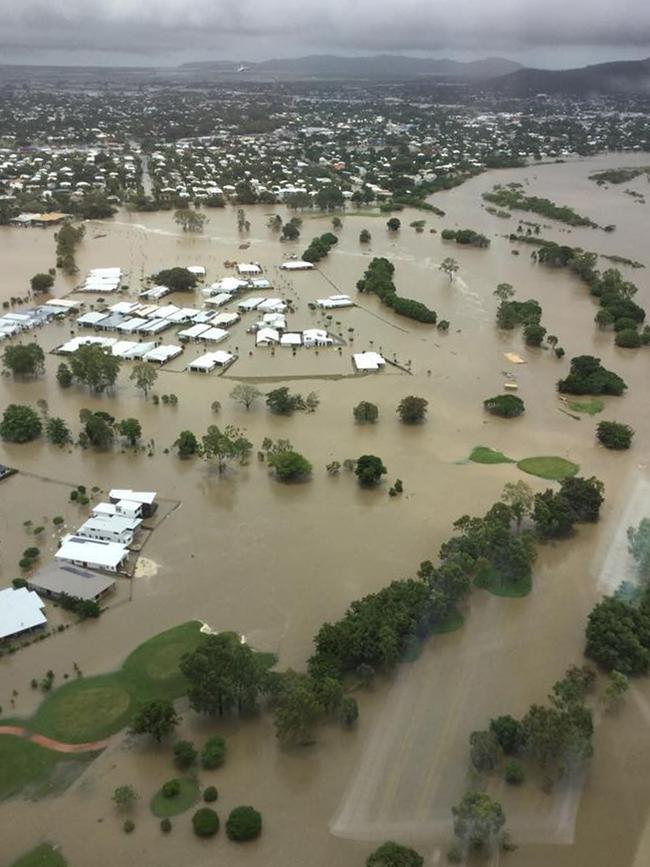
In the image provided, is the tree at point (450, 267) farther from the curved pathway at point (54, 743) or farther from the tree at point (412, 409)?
the curved pathway at point (54, 743)

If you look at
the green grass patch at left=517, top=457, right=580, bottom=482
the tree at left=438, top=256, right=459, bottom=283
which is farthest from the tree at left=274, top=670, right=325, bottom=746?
the tree at left=438, top=256, right=459, bottom=283

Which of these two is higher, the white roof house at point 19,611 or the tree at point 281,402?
the tree at point 281,402

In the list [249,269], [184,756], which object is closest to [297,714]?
[184,756]

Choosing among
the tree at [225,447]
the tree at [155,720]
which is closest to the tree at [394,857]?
the tree at [155,720]

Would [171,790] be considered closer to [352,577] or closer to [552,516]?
[352,577]

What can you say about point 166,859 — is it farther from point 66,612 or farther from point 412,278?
point 412,278

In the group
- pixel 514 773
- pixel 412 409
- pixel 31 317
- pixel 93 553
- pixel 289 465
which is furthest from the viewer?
pixel 31 317
